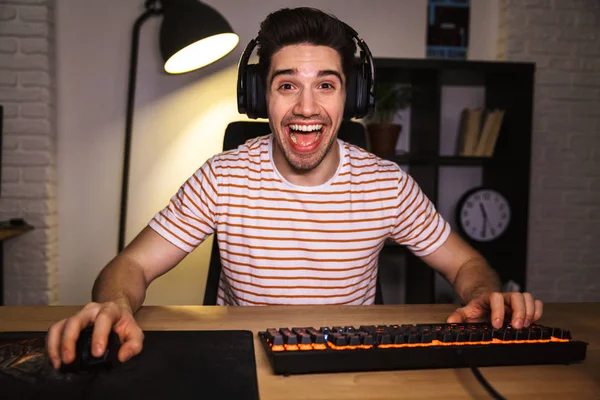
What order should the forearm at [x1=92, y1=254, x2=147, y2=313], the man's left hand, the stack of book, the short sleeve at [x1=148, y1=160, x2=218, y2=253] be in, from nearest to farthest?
the man's left hand
the forearm at [x1=92, y1=254, x2=147, y2=313]
the short sleeve at [x1=148, y1=160, x2=218, y2=253]
the stack of book

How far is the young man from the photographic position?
1.30 meters

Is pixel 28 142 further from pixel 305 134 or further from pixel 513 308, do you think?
pixel 513 308

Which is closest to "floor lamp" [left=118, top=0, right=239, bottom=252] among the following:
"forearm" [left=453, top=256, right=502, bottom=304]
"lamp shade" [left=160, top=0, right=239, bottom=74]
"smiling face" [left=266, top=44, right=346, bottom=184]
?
"lamp shade" [left=160, top=0, right=239, bottom=74]

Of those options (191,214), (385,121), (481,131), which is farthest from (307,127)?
(481,131)

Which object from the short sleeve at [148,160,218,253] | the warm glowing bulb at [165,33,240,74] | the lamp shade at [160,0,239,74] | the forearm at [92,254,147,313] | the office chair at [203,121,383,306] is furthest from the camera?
the warm glowing bulb at [165,33,240,74]

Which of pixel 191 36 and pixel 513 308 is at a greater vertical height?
pixel 191 36

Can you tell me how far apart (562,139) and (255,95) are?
2.06 meters

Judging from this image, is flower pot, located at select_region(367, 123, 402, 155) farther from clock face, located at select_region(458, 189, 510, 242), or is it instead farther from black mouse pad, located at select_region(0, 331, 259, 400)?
black mouse pad, located at select_region(0, 331, 259, 400)

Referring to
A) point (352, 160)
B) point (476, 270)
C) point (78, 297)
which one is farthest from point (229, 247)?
point (78, 297)

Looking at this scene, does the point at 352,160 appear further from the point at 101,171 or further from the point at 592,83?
the point at 592,83

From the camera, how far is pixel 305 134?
1364 millimetres

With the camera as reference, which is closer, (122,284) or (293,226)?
(122,284)

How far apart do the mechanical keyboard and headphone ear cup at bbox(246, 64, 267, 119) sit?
0.75 m

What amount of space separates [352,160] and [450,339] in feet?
2.68
